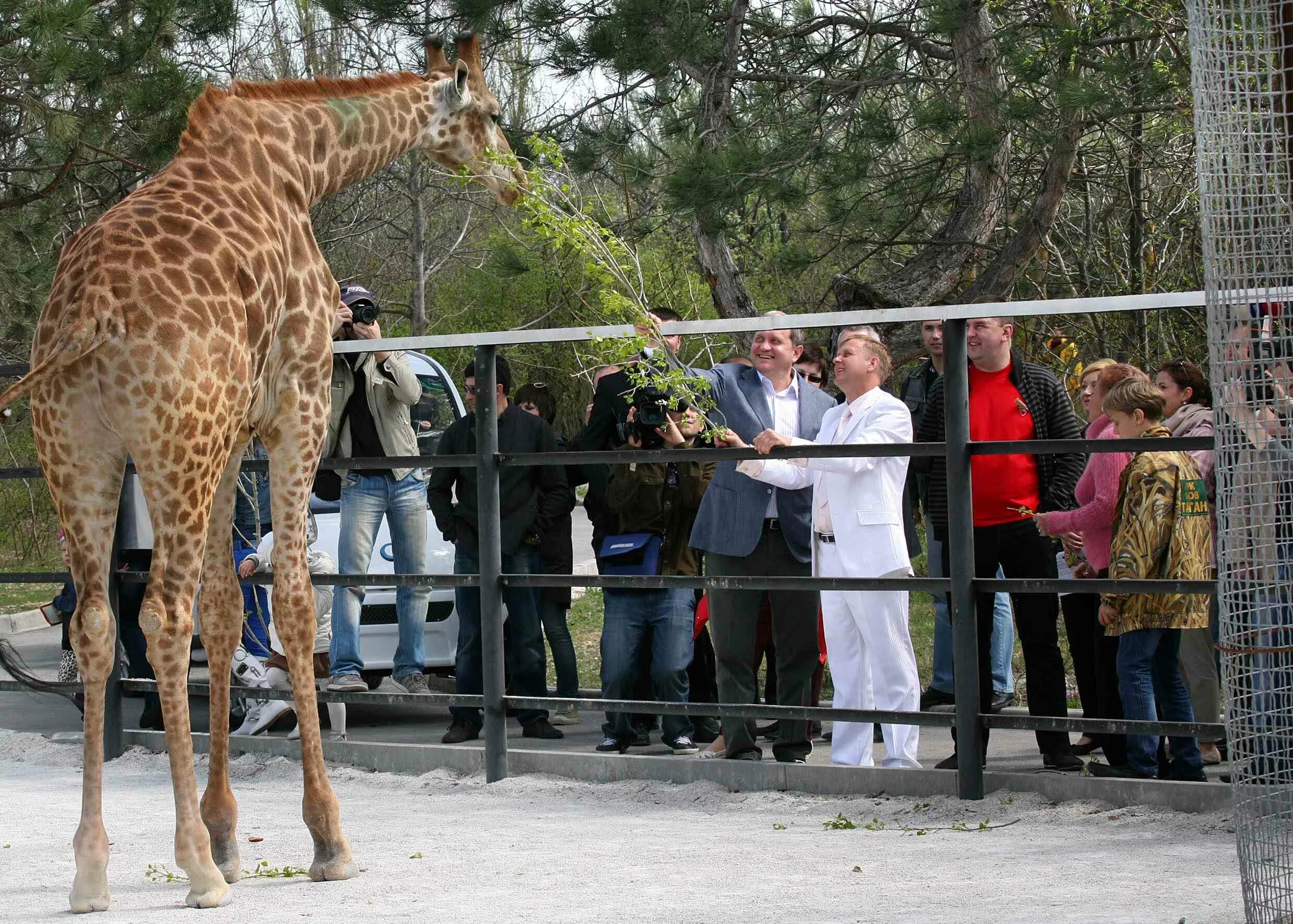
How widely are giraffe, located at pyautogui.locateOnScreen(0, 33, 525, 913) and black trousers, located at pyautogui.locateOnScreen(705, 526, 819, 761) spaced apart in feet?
6.37

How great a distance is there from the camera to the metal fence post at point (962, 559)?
211 inches

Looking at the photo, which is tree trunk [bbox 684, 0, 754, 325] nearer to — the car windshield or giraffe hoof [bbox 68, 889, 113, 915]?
the car windshield

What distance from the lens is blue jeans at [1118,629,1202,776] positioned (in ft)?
18.7

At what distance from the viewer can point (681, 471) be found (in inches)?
286

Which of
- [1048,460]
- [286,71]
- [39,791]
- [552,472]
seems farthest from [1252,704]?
[286,71]

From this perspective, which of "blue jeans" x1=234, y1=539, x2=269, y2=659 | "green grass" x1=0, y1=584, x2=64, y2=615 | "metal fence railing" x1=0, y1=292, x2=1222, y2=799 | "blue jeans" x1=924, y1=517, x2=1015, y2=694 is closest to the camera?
"metal fence railing" x1=0, y1=292, x2=1222, y2=799

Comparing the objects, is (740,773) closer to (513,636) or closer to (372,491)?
(513,636)

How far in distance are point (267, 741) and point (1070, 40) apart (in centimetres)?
617

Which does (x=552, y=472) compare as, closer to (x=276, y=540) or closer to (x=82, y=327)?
(x=276, y=540)

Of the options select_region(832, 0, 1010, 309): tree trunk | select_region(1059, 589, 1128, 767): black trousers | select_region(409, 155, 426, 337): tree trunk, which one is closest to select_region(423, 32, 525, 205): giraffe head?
select_region(1059, 589, 1128, 767): black trousers

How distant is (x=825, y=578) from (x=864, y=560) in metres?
0.60

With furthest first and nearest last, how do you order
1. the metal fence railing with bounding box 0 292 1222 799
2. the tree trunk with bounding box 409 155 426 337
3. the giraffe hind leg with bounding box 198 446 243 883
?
the tree trunk with bounding box 409 155 426 337
the metal fence railing with bounding box 0 292 1222 799
the giraffe hind leg with bounding box 198 446 243 883

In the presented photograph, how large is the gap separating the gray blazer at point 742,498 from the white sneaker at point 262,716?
7.56 ft

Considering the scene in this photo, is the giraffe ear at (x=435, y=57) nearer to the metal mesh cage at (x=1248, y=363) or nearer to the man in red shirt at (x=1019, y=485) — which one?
the man in red shirt at (x=1019, y=485)
